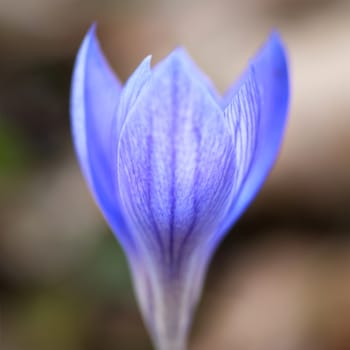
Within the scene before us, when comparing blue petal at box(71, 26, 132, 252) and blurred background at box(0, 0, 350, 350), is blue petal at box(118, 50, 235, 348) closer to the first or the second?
blue petal at box(71, 26, 132, 252)

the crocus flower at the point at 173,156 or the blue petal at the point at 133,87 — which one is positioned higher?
the blue petal at the point at 133,87

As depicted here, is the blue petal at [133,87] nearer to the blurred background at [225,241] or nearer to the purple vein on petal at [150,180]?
the purple vein on petal at [150,180]

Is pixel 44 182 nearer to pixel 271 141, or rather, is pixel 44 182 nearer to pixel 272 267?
pixel 272 267

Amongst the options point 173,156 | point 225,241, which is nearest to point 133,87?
point 173,156

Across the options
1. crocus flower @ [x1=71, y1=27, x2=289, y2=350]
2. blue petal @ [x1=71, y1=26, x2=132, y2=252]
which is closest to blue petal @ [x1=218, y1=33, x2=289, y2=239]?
crocus flower @ [x1=71, y1=27, x2=289, y2=350]

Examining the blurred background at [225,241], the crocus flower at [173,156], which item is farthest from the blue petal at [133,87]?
the blurred background at [225,241]

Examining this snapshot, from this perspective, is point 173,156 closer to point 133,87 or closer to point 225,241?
point 133,87

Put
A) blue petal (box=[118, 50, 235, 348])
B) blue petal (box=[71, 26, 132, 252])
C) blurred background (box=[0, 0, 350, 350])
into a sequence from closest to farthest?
blue petal (box=[118, 50, 235, 348])
blue petal (box=[71, 26, 132, 252])
blurred background (box=[0, 0, 350, 350])
